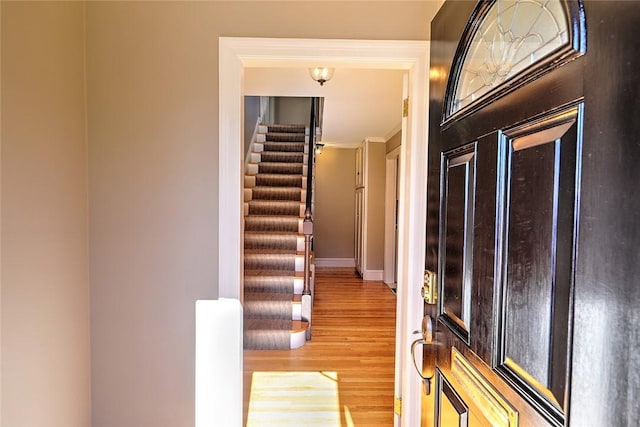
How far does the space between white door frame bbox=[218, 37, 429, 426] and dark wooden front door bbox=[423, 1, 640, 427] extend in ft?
1.51

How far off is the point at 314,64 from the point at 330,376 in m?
2.21

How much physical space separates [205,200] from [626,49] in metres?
1.44

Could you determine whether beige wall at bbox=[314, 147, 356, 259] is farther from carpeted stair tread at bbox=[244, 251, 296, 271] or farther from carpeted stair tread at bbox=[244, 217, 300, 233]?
carpeted stair tread at bbox=[244, 251, 296, 271]

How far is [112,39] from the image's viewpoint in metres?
1.53

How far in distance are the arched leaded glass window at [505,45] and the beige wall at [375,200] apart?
4.86 m

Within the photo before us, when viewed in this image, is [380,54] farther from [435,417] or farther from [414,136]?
[435,417]

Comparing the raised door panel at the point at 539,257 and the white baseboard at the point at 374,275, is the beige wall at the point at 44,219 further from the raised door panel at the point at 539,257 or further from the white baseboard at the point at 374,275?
the white baseboard at the point at 374,275

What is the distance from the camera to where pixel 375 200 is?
234 inches

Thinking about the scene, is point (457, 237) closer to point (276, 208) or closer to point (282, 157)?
point (276, 208)

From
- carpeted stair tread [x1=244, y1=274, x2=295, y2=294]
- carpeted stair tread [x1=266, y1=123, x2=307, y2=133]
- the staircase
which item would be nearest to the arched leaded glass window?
the staircase

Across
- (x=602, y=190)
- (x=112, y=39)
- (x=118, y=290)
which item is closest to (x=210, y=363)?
(x=118, y=290)

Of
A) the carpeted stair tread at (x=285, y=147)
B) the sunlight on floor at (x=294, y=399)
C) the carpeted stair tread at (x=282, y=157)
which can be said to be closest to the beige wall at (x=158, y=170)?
the sunlight on floor at (x=294, y=399)

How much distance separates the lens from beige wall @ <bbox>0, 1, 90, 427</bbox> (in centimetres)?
111

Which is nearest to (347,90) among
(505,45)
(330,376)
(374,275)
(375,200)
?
(330,376)
